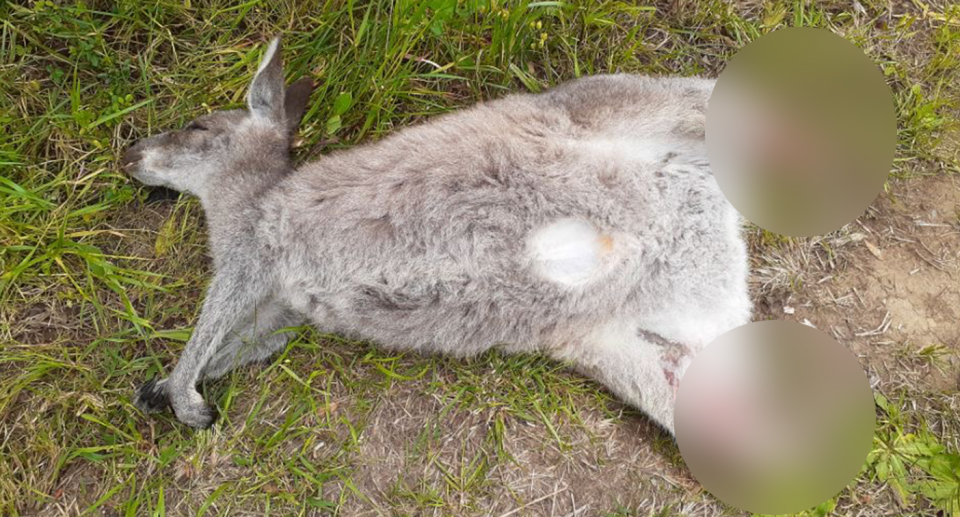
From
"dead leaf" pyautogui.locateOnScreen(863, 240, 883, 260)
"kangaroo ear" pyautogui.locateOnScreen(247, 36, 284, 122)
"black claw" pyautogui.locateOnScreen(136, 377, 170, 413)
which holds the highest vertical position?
"kangaroo ear" pyautogui.locateOnScreen(247, 36, 284, 122)

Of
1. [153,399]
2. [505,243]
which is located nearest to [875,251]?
[505,243]

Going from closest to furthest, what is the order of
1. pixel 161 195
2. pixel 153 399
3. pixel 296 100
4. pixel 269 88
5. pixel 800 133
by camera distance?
pixel 800 133
pixel 153 399
pixel 269 88
pixel 296 100
pixel 161 195

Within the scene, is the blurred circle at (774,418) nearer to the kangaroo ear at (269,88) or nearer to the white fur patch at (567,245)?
the white fur patch at (567,245)

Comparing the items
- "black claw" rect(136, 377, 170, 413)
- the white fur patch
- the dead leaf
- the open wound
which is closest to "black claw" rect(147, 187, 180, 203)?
"black claw" rect(136, 377, 170, 413)

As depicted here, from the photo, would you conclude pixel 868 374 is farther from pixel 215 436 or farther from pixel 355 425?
pixel 215 436

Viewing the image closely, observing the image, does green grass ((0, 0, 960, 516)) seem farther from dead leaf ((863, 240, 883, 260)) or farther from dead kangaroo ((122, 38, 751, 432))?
dead leaf ((863, 240, 883, 260))

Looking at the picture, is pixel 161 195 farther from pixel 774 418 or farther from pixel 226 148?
pixel 774 418
